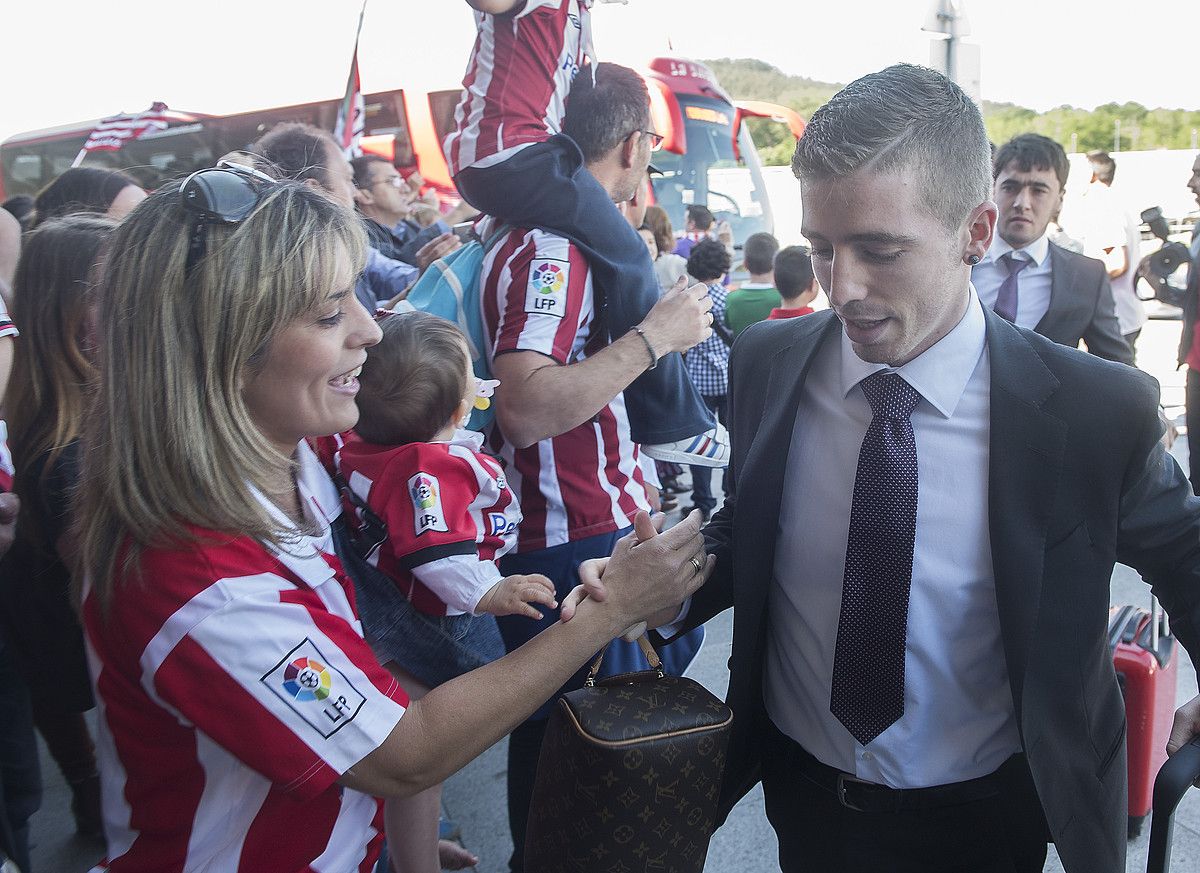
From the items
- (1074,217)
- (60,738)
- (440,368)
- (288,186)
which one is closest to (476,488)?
(440,368)

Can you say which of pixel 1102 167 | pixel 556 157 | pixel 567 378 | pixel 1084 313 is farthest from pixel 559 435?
pixel 1102 167

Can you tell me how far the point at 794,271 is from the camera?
17.7 feet

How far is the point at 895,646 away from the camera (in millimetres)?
1485

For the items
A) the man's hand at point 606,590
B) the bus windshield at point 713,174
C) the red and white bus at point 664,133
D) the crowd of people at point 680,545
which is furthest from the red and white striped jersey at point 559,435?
the bus windshield at point 713,174

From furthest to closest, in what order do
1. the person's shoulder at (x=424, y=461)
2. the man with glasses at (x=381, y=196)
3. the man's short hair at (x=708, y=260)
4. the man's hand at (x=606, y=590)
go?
the man's short hair at (x=708, y=260), the man with glasses at (x=381, y=196), the person's shoulder at (x=424, y=461), the man's hand at (x=606, y=590)

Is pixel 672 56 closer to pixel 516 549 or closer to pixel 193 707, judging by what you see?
pixel 516 549

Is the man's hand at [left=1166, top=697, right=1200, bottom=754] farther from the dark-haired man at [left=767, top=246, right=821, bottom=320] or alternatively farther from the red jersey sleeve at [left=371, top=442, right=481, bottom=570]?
the dark-haired man at [left=767, top=246, right=821, bottom=320]

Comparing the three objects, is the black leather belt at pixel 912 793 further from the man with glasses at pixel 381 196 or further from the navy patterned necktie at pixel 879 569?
the man with glasses at pixel 381 196

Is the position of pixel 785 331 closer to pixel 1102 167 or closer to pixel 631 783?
pixel 631 783

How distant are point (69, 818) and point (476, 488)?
2.22 m

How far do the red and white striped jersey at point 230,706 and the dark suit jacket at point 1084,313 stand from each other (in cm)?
290

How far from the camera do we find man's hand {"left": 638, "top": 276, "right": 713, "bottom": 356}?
2.25 m

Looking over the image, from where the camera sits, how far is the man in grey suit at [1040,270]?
339 cm

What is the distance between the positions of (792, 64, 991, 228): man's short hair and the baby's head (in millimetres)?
937
